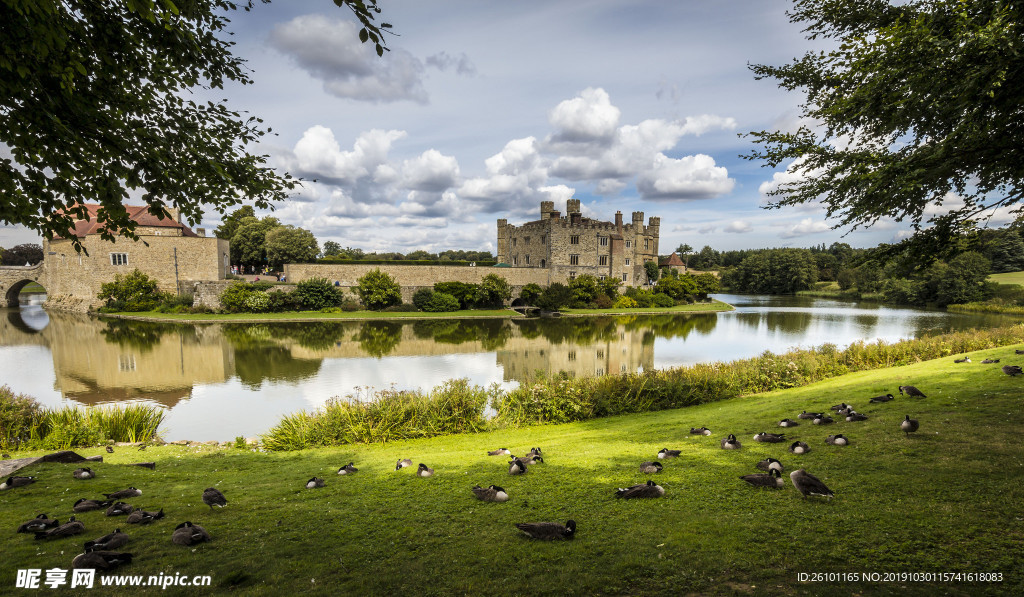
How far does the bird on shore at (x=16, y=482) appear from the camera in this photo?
551cm

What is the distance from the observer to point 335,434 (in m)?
9.11

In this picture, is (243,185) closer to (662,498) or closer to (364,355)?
(662,498)

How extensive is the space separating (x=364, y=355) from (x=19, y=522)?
16.6 meters

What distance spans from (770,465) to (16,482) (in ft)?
31.3

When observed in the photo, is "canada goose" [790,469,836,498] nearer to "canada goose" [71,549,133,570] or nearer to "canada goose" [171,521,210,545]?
"canada goose" [171,521,210,545]

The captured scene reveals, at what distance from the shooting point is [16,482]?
5617 millimetres

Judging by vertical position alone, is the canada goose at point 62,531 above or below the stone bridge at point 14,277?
below

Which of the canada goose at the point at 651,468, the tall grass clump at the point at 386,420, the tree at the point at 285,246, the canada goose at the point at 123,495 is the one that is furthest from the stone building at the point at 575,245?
the canada goose at the point at 123,495

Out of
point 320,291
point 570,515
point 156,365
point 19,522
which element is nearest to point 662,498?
point 570,515

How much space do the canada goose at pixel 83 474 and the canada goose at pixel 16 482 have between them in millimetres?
409

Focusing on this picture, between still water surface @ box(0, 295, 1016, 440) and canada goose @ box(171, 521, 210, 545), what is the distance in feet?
21.9

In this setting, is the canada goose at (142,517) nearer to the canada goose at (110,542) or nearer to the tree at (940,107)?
the canada goose at (110,542)

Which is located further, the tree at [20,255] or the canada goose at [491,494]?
the tree at [20,255]

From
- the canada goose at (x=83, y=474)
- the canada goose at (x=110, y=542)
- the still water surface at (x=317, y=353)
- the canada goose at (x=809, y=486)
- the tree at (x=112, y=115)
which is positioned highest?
the tree at (x=112, y=115)
